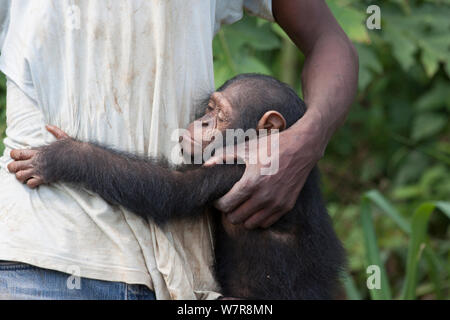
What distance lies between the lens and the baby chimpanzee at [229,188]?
1930mm

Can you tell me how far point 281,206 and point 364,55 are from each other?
219cm

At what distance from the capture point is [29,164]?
186 centimetres

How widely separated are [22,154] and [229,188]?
0.66 meters

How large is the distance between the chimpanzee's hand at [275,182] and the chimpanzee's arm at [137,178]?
6 cm

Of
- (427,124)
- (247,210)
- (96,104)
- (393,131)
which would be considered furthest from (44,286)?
(393,131)

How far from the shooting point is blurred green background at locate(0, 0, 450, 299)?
3783 millimetres

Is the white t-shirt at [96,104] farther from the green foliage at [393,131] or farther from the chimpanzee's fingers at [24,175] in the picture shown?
the green foliage at [393,131]

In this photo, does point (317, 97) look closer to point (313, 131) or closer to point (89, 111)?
point (313, 131)

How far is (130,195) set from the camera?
6.39 feet

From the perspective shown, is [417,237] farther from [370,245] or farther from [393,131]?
[393,131]

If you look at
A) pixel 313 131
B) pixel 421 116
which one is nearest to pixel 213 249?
pixel 313 131

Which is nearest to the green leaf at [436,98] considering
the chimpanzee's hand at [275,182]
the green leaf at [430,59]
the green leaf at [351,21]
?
the green leaf at [430,59]

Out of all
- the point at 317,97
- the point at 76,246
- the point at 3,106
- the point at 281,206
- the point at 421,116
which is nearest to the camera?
the point at 76,246

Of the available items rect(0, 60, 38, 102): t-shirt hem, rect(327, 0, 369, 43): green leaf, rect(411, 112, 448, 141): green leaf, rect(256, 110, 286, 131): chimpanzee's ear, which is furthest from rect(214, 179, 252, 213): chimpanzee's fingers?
rect(411, 112, 448, 141): green leaf
